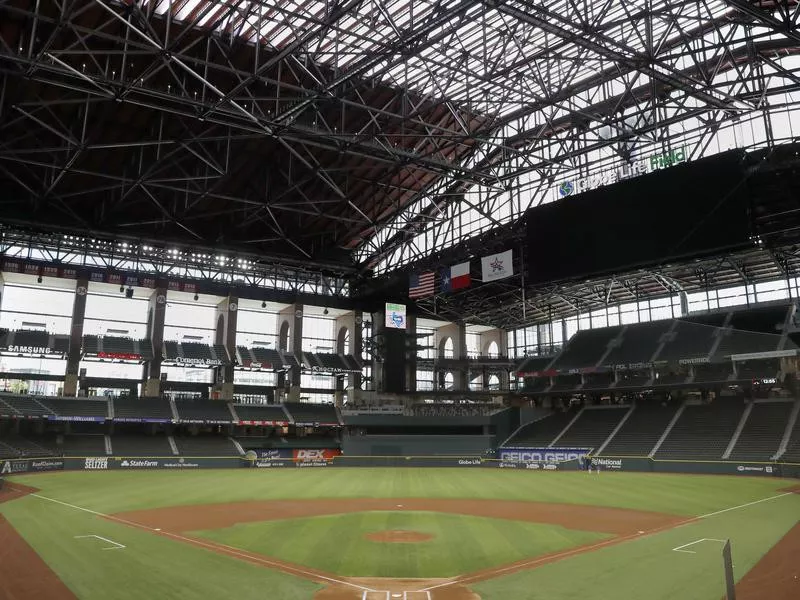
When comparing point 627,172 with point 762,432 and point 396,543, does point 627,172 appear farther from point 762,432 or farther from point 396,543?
point 396,543

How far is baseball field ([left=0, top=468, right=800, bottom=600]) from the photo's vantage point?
11.9 metres

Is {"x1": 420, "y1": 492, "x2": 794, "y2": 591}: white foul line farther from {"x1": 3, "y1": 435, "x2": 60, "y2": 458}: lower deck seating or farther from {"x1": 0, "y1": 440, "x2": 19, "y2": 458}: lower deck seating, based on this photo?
{"x1": 3, "y1": 435, "x2": 60, "y2": 458}: lower deck seating

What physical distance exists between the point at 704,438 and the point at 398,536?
3803 cm

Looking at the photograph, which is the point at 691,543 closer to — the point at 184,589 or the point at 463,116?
the point at 184,589

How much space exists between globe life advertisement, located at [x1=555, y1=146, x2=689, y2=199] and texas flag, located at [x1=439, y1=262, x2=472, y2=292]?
9.42 m

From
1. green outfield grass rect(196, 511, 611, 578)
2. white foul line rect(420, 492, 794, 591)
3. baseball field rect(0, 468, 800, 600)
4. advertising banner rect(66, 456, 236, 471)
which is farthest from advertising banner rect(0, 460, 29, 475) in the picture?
white foul line rect(420, 492, 794, 591)

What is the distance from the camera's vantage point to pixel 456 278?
1863 inches

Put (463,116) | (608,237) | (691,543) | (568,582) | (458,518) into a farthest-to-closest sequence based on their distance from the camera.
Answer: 1. (463,116)
2. (608,237)
3. (458,518)
4. (691,543)
5. (568,582)

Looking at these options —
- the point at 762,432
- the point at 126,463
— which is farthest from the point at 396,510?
the point at 762,432

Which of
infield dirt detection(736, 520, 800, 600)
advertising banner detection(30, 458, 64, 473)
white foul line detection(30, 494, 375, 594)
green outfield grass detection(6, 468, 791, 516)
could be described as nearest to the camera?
infield dirt detection(736, 520, 800, 600)

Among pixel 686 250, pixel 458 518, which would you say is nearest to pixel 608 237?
pixel 686 250

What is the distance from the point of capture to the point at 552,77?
127 ft

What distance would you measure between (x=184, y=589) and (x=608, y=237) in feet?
95.1

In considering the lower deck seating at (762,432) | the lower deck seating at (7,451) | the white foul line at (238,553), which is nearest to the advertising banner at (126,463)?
the lower deck seating at (7,451)
